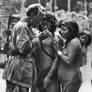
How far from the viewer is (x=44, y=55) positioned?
4.72 metres

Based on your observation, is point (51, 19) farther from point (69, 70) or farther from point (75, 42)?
point (69, 70)

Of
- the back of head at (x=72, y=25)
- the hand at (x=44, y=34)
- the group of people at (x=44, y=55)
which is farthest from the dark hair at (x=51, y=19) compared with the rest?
the back of head at (x=72, y=25)

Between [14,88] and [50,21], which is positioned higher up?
[50,21]

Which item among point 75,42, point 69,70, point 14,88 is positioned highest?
point 75,42

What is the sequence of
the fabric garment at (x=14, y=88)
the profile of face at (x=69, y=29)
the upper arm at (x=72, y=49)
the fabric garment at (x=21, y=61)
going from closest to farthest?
the upper arm at (x=72, y=49)
the profile of face at (x=69, y=29)
the fabric garment at (x=21, y=61)
the fabric garment at (x=14, y=88)

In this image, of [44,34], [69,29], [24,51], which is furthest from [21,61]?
[69,29]

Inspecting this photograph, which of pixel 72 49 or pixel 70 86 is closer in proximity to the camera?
pixel 72 49

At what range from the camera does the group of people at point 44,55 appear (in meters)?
4.42

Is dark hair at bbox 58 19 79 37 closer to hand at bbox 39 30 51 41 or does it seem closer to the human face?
the human face

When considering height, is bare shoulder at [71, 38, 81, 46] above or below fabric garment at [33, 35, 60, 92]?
above

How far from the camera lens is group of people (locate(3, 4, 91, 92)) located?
4.42m

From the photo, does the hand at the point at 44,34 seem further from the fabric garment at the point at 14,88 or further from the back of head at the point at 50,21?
the fabric garment at the point at 14,88

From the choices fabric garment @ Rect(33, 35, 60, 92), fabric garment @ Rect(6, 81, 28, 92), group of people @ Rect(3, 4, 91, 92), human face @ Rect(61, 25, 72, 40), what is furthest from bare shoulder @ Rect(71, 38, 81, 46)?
fabric garment @ Rect(6, 81, 28, 92)

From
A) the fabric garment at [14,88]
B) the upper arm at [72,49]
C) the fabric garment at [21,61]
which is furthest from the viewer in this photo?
the fabric garment at [14,88]
